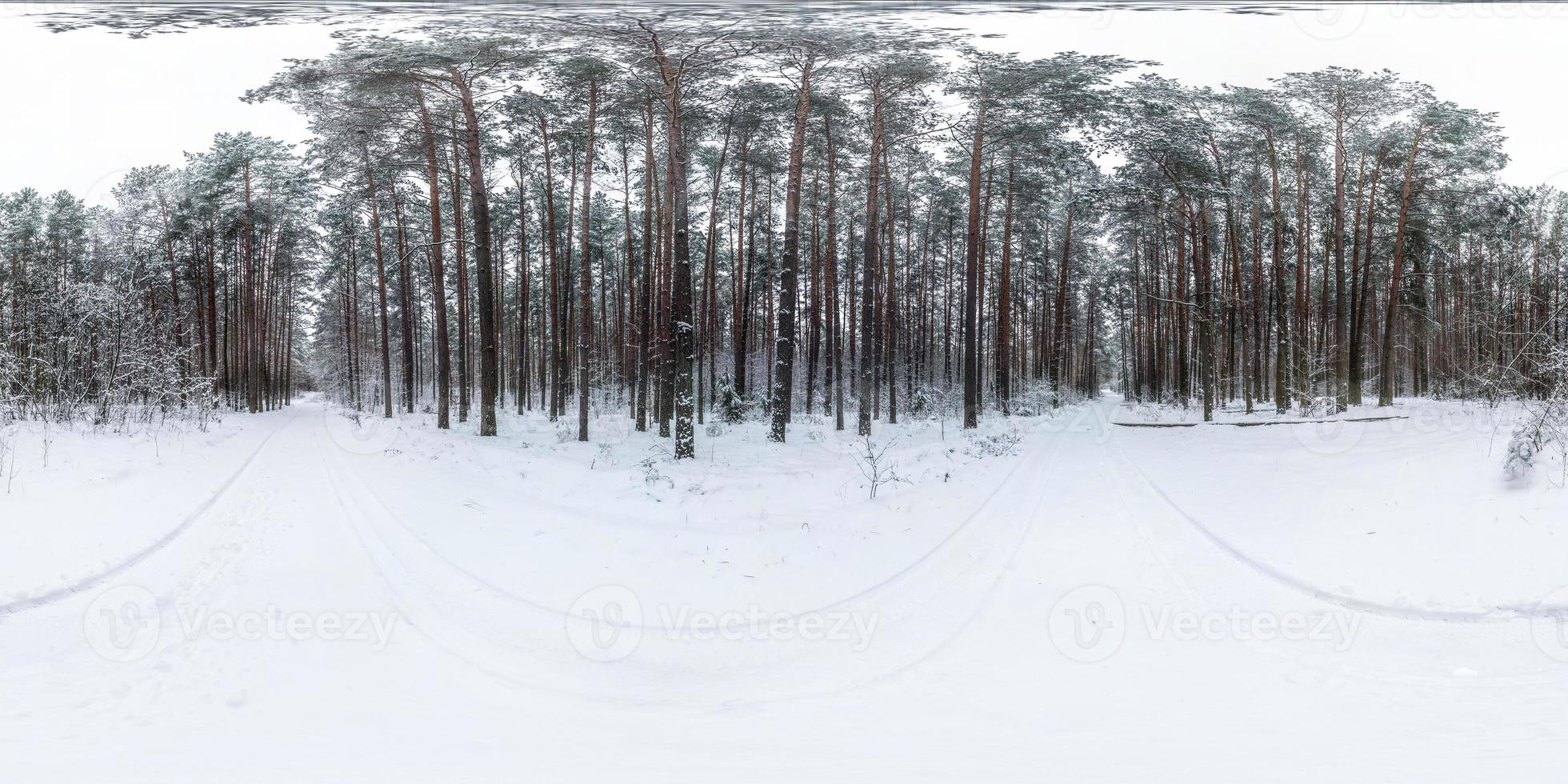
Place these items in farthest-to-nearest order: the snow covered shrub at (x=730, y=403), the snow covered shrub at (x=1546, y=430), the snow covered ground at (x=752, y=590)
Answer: the snow covered shrub at (x=730, y=403)
the snow covered shrub at (x=1546, y=430)
the snow covered ground at (x=752, y=590)

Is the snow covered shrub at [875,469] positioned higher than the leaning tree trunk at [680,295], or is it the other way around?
the leaning tree trunk at [680,295]

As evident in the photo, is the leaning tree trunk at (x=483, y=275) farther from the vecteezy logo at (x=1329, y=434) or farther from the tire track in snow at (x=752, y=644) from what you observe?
the vecteezy logo at (x=1329, y=434)

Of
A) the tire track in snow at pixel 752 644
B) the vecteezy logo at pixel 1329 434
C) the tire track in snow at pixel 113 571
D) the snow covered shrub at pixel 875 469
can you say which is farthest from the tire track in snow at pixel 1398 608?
the tire track in snow at pixel 113 571

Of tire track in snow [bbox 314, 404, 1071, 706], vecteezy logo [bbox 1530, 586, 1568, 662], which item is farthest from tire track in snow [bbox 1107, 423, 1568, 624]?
tire track in snow [bbox 314, 404, 1071, 706]

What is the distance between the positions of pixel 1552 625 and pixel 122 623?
817 centimetres

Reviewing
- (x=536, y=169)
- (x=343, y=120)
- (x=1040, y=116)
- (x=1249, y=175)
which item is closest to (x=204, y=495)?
(x=343, y=120)

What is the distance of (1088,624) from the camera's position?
418 cm

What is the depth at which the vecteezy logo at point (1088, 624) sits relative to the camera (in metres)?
3.84

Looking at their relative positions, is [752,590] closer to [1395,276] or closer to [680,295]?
[680,295]

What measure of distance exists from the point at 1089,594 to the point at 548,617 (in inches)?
140

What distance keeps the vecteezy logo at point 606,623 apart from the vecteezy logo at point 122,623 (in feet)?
6.90

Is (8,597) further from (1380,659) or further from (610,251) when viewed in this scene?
(610,251)

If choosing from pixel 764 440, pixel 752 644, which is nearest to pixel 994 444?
pixel 764 440

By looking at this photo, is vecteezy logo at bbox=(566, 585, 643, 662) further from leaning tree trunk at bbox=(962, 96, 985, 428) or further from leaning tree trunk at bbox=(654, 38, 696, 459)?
leaning tree trunk at bbox=(962, 96, 985, 428)
